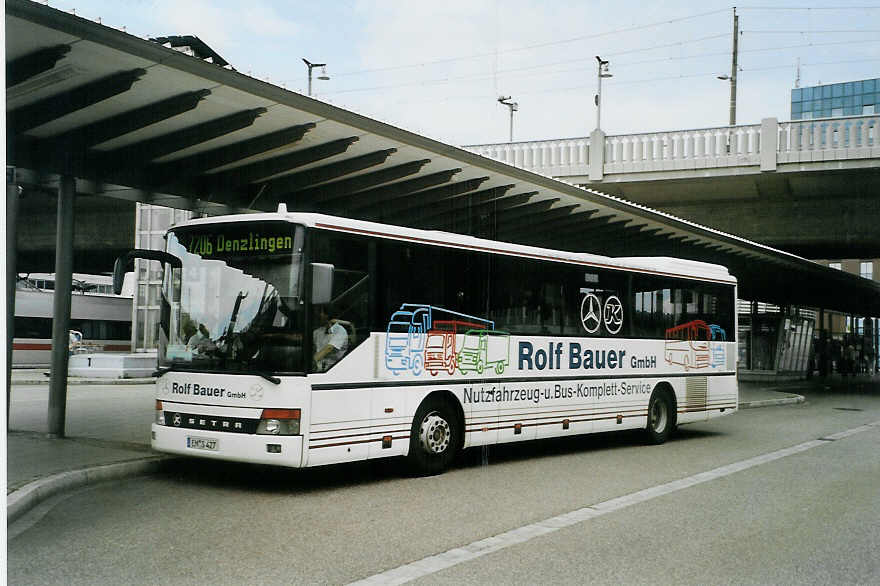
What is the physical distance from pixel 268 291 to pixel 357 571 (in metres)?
3.98

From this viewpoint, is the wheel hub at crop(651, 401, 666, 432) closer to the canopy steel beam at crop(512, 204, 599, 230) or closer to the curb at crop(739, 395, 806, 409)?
the canopy steel beam at crop(512, 204, 599, 230)

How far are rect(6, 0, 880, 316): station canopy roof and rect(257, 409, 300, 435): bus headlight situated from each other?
3.81 meters

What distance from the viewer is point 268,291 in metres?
9.34

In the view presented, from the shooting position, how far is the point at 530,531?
7.57 meters

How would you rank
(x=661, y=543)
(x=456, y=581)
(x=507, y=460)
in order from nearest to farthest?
(x=456, y=581), (x=661, y=543), (x=507, y=460)

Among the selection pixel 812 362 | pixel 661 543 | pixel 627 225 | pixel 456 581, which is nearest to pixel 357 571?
pixel 456 581

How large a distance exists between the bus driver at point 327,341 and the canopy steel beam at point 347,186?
5.54m

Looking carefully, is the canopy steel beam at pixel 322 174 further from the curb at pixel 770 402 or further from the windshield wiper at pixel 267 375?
the curb at pixel 770 402

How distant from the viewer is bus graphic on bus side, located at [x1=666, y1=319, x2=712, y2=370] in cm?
1512

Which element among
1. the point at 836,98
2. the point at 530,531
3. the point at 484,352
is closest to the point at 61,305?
the point at 484,352

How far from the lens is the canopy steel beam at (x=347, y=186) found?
14.9 metres

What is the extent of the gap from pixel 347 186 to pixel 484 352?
5.29 m

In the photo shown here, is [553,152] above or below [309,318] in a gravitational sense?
above

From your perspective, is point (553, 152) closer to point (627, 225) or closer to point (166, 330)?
point (627, 225)
